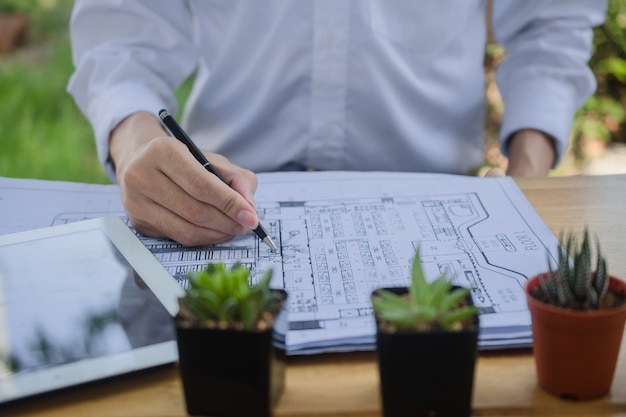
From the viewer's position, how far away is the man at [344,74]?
123cm

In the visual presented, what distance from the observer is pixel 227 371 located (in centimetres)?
55

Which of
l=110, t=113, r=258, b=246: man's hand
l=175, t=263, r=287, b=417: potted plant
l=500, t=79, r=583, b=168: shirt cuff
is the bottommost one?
l=175, t=263, r=287, b=417: potted plant

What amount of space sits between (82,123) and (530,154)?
1873 mm

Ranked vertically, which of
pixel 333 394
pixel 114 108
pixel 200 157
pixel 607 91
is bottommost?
pixel 333 394

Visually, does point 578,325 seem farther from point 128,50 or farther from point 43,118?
point 43,118

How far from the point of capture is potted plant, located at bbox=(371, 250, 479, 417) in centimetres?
52

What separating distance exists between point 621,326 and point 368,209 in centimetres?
40

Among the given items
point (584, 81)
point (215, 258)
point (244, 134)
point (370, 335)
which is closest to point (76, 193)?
point (215, 258)

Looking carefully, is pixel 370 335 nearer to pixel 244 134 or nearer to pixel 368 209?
pixel 368 209

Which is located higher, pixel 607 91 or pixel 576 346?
pixel 607 91

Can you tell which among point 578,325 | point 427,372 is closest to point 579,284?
point 578,325

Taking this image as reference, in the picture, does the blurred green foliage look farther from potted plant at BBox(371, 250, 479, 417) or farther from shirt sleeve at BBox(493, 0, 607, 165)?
potted plant at BBox(371, 250, 479, 417)

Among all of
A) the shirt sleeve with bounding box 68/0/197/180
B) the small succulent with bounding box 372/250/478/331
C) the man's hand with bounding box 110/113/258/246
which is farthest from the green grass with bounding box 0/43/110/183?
the small succulent with bounding box 372/250/478/331

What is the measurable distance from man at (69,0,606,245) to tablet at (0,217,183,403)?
357mm
